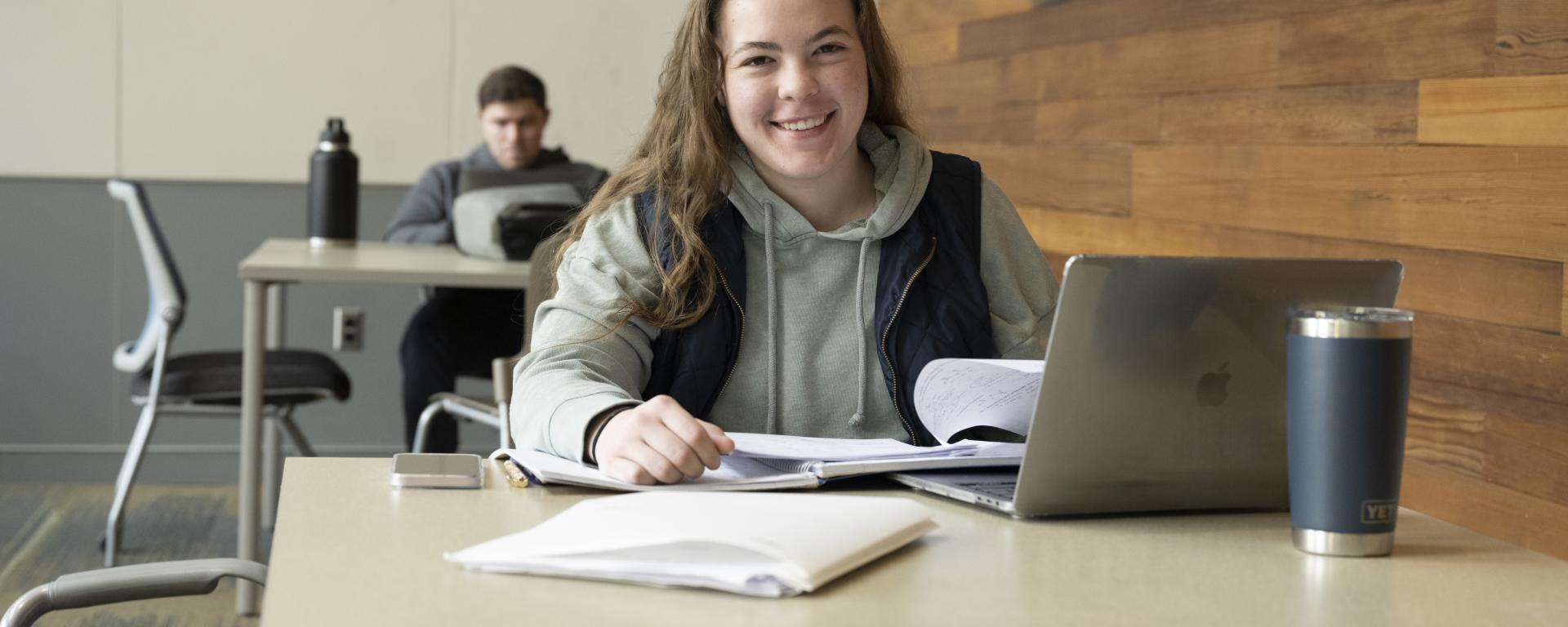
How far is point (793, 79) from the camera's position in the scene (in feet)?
4.96

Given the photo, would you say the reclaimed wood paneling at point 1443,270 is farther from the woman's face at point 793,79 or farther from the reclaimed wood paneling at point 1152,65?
the woman's face at point 793,79

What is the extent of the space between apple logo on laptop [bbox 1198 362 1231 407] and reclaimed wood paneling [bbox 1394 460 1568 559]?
2.88 ft

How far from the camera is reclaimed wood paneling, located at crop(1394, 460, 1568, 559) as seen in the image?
181 centimetres

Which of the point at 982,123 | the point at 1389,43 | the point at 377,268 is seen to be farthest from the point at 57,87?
the point at 1389,43

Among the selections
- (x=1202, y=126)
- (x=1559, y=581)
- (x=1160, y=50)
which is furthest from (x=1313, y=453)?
(x=1160, y=50)

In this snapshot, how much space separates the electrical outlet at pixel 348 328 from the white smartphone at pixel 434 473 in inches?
147

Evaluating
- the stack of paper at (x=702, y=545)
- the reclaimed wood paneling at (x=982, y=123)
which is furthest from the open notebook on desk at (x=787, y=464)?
the reclaimed wood paneling at (x=982, y=123)

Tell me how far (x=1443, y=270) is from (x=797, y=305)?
3.27 ft

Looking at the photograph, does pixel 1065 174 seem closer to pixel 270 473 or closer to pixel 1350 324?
pixel 270 473

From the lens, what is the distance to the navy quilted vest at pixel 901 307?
4.79 ft

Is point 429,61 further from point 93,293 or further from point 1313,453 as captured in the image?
point 1313,453

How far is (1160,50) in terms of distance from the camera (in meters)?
2.91

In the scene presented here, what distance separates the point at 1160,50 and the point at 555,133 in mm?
2323

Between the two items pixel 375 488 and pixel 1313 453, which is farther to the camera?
pixel 375 488
